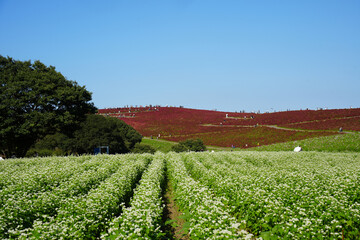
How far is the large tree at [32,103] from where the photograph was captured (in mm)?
35594

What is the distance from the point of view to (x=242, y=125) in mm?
80500

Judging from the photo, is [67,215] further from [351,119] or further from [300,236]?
[351,119]

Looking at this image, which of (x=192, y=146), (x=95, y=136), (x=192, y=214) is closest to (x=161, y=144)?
(x=192, y=146)

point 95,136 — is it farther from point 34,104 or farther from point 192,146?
point 192,146

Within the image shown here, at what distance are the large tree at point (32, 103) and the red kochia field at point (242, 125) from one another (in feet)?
117

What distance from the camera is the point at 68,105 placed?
135ft

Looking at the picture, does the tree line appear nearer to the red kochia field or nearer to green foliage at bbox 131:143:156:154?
green foliage at bbox 131:143:156:154

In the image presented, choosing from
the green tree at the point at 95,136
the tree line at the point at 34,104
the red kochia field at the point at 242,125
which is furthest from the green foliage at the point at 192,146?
the tree line at the point at 34,104

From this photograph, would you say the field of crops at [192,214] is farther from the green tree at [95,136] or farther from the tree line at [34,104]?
the green tree at [95,136]

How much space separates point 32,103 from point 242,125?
5944cm

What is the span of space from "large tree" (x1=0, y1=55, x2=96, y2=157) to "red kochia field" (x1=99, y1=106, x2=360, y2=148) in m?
35.8

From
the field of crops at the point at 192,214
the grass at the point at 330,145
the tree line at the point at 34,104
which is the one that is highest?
the tree line at the point at 34,104

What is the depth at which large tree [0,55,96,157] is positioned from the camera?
35.6m

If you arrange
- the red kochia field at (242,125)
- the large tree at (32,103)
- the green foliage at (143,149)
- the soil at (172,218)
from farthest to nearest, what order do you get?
the green foliage at (143,149), the red kochia field at (242,125), the large tree at (32,103), the soil at (172,218)
